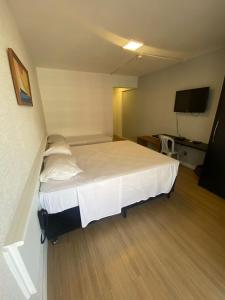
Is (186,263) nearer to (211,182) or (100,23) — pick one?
(211,182)

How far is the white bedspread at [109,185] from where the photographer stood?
1.52 metres

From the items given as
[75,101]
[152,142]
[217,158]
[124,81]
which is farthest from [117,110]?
[217,158]

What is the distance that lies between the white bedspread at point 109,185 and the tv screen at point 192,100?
1618mm

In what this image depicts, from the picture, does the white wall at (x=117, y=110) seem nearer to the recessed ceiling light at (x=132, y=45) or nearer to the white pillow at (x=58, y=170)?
the recessed ceiling light at (x=132, y=45)

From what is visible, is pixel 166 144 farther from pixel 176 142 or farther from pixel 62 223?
pixel 62 223

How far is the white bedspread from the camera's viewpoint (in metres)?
1.52

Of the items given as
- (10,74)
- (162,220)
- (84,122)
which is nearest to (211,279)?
(162,220)

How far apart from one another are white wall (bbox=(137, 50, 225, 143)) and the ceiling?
1.03ft

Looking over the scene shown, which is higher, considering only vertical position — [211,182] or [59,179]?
[59,179]

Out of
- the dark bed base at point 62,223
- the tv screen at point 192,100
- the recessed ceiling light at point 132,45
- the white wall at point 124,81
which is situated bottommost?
the dark bed base at point 62,223

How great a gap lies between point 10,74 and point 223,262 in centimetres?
263

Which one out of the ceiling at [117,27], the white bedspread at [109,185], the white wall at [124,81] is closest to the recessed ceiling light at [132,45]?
the ceiling at [117,27]

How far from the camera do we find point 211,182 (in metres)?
2.53

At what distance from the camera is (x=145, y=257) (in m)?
1.45
